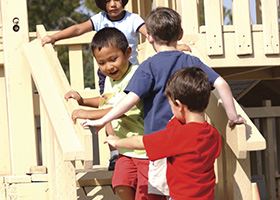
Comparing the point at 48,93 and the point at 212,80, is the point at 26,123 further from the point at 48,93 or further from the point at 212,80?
the point at 212,80

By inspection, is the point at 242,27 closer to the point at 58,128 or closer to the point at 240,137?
the point at 240,137

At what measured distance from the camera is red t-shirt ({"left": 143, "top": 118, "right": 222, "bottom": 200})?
158 inches

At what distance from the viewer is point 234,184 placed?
4500 millimetres

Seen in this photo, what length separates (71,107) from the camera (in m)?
4.64

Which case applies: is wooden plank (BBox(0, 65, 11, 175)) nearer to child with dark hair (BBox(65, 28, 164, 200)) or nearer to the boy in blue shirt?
child with dark hair (BBox(65, 28, 164, 200))

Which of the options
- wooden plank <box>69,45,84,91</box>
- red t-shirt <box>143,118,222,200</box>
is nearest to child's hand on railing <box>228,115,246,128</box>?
red t-shirt <box>143,118,222,200</box>

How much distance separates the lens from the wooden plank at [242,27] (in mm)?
6445

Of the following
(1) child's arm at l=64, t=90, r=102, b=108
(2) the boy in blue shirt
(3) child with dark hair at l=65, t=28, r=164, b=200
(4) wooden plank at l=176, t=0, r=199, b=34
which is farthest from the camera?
(4) wooden plank at l=176, t=0, r=199, b=34

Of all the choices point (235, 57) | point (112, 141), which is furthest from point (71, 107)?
point (235, 57)

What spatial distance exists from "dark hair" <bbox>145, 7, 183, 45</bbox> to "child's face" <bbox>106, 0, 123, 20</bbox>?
134 centimetres

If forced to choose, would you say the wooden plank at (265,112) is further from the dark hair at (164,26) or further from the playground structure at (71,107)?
the dark hair at (164,26)

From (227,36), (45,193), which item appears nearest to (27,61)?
(45,193)

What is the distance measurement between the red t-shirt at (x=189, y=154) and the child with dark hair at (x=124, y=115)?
18.8 inches

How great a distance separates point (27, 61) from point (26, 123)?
0.43 metres
